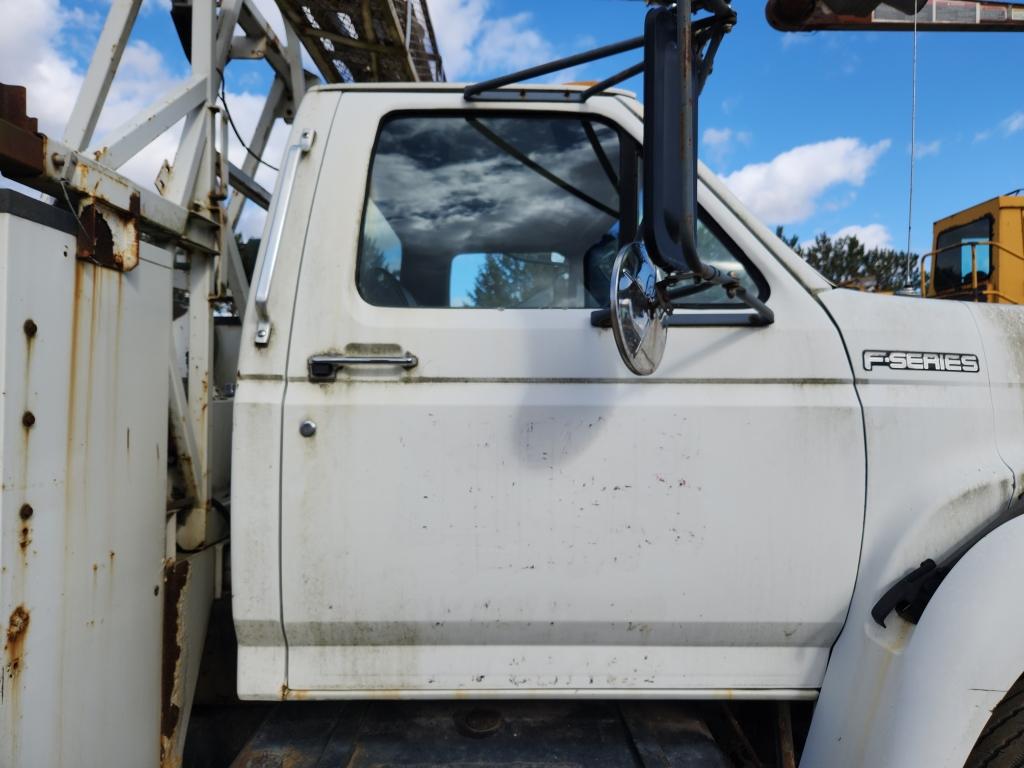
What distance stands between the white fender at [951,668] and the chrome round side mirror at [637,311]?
804mm

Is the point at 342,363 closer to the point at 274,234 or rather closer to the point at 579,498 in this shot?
the point at 274,234

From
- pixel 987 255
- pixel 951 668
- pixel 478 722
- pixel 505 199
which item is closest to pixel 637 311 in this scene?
pixel 505 199

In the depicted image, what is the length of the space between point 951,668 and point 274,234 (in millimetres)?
1761

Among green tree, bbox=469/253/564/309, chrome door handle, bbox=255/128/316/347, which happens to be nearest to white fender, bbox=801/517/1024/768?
green tree, bbox=469/253/564/309

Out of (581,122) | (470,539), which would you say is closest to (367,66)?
(581,122)

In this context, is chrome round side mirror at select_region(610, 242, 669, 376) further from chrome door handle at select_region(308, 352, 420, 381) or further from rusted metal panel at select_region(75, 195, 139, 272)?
rusted metal panel at select_region(75, 195, 139, 272)

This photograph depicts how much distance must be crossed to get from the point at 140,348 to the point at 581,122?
126cm

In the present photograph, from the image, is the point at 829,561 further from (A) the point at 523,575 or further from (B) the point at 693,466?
(A) the point at 523,575

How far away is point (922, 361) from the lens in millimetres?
1621

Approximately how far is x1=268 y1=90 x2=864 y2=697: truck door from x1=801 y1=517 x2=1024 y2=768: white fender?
0.17m

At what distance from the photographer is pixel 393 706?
1691 mm

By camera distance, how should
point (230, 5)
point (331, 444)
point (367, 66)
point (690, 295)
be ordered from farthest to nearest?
point (367, 66) → point (230, 5) → point (690, 295) → point (331, 444)

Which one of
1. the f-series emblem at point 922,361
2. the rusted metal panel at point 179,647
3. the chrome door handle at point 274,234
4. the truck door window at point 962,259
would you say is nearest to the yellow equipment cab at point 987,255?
the truck door window at point 962,259

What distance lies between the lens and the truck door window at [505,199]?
1751mm
